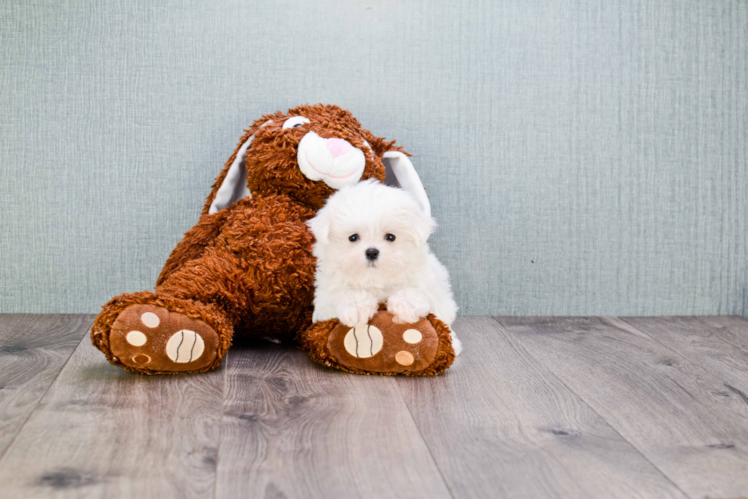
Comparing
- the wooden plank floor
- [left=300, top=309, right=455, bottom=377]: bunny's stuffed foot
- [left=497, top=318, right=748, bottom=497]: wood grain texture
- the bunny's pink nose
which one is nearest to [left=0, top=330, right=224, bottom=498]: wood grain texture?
the wooden plank floor

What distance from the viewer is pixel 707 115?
1577mm

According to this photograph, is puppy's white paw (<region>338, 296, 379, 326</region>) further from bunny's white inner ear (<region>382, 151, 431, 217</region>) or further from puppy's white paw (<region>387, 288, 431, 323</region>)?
bunny's white inner ear (<region>382, 151, 431, 217</region>)

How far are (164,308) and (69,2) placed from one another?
2.68 ft

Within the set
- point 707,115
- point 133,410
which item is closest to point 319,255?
point 133,410

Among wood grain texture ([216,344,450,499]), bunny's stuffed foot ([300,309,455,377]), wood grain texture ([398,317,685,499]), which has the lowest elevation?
wood grain texture ([398,317,685,499])

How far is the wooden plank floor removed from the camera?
73cm

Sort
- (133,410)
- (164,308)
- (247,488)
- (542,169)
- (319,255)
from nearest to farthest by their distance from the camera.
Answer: (247,488), (133,410), (164,308), (319,255), (542,169)

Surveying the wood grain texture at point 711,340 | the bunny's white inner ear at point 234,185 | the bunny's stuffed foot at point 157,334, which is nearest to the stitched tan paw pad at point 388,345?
the bunny's stuffed foot at point 157,334

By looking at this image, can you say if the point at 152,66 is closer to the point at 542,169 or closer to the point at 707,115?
the point at 542,169

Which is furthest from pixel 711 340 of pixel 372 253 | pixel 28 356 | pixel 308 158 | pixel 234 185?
pixel 28 356

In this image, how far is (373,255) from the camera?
1.05m

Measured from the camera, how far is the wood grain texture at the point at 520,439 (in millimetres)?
731

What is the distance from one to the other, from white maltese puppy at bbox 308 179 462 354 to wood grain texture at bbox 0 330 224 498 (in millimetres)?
254

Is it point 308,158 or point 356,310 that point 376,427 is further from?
point 308,158
